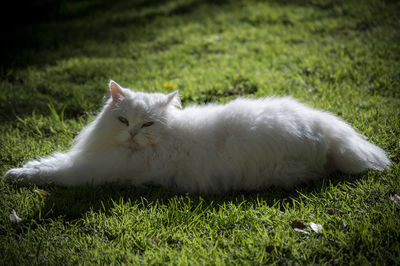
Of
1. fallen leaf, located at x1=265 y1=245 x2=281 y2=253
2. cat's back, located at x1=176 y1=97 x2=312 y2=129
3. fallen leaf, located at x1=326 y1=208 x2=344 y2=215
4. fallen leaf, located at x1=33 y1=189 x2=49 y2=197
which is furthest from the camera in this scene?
cat's back, located at x1=176 y1=97 x2=312 y2=129

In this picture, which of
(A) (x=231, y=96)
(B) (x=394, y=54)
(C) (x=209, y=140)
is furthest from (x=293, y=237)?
(B) (x=394, y=54)

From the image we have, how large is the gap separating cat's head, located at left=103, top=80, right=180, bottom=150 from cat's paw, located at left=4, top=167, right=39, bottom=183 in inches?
30.0

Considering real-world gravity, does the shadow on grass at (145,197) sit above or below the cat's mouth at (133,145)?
below

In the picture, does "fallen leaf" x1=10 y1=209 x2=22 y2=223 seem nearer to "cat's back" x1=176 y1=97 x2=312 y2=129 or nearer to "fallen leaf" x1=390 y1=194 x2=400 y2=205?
"cat's back" x1=176 y1=97 x2=312 y2=129

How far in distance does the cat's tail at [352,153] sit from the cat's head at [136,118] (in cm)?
149

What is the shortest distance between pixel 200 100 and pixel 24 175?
7.84ft

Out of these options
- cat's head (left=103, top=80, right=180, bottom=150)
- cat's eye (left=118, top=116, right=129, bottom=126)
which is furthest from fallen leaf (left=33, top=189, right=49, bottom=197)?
cat's eye (left=118, top=116, right=129, bottom=126)

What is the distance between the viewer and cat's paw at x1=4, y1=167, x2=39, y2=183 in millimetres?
2906

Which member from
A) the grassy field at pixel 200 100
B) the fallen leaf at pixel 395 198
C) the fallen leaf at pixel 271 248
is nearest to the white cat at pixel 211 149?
the grassy field at pixel 200 100

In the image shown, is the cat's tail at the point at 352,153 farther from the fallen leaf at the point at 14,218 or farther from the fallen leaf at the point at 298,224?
the fallen leaf at the point at 14,218

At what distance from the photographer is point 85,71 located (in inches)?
216

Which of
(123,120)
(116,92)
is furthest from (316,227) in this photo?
(116,92)

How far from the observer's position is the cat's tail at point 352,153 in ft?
9.16

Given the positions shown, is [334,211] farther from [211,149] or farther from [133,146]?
[133,146]
